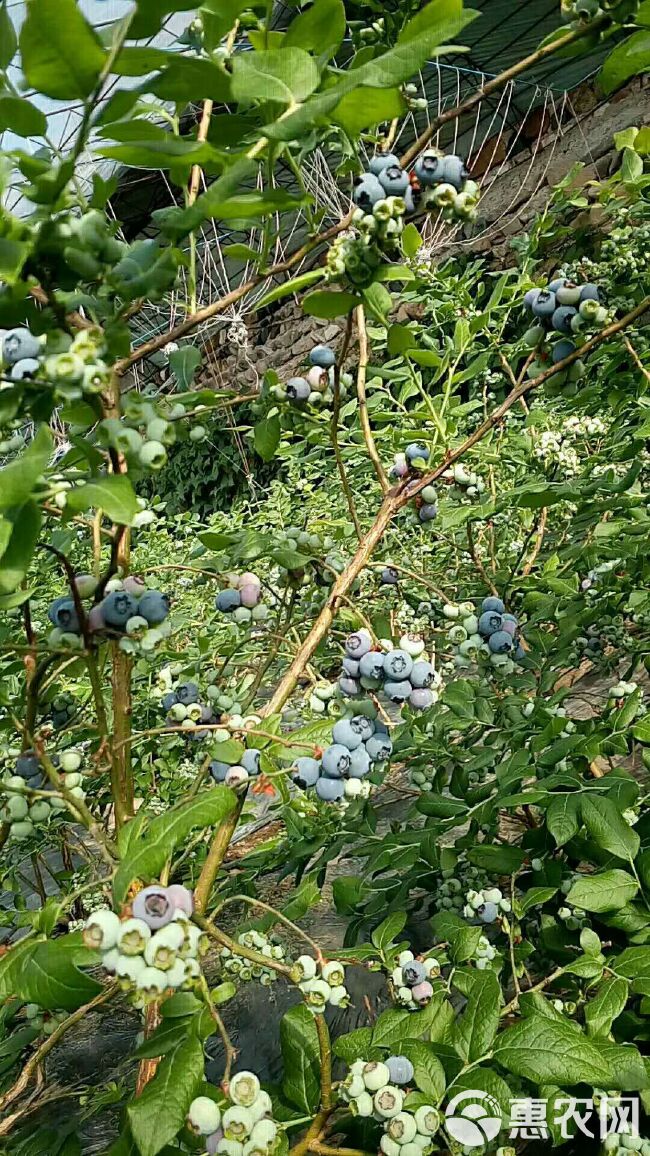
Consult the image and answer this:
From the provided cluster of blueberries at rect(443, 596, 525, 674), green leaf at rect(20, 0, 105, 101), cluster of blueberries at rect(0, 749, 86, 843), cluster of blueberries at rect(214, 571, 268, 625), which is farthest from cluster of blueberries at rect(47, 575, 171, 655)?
cluster of blueberries at rect(443, 596, 525, 674)

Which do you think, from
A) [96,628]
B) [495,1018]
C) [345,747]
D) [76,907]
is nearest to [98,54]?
[96,628]

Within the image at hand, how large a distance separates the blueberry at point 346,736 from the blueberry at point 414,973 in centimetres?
28

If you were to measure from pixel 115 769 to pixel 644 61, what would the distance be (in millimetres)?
704

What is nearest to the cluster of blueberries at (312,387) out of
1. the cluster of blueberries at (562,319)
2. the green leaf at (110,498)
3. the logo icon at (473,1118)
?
the cluster of blueberries at (562,319)

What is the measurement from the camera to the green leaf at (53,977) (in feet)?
1.70

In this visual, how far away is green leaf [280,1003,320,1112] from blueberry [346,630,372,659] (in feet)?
1.12

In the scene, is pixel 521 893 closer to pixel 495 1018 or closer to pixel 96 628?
pixel 495 1018

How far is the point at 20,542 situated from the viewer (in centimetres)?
47

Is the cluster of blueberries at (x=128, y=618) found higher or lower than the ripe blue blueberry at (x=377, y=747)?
higher

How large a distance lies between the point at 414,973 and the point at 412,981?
14 mm

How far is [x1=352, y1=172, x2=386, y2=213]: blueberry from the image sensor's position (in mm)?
598

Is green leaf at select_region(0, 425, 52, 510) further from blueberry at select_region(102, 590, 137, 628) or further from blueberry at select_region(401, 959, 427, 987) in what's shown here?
blueberry at select_region(401, 959, 427, 987)

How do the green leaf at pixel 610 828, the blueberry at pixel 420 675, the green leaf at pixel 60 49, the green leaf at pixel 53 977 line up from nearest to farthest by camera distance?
1. the green leaf at pixel 60 49
2. the green leaf at pixel 53 977
3. the blueberry at pixel 420 675
4. the green leaf at pixel 610 828

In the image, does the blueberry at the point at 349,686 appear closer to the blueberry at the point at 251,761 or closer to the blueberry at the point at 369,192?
the blueberry at the point at 251,761
